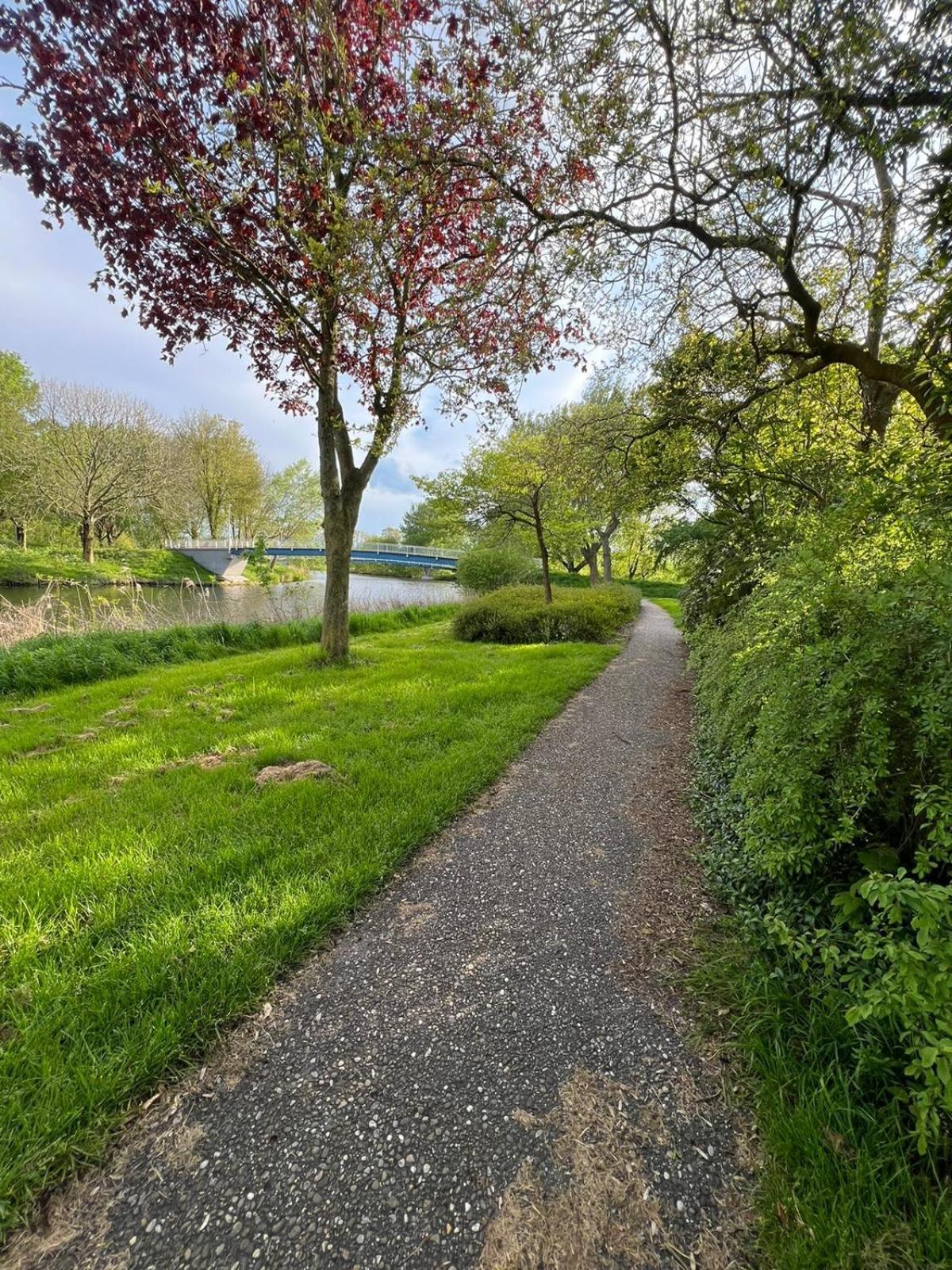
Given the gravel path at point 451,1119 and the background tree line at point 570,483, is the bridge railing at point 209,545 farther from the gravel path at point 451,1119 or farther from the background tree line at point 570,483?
the gravel path at point 451,1119

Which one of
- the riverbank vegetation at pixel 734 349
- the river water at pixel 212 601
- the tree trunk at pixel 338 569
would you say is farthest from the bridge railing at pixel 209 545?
the riverbank vegetation at pixel 734 349

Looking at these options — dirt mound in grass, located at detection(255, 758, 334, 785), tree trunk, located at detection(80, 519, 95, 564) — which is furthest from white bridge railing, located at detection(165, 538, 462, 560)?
dirt mound in grass, located at detection(255, 758, 334, 785)

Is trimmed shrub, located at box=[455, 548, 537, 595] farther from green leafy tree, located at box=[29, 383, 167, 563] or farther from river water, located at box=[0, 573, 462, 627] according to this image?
green leafy tree, located at box=[29, 383, 167, 563]

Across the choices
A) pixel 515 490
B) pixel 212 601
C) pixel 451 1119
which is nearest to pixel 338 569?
pixel 515 490

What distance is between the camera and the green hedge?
6.28 m

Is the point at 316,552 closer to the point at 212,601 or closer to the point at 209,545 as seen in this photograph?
the point at 209,545

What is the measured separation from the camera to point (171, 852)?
2576mm

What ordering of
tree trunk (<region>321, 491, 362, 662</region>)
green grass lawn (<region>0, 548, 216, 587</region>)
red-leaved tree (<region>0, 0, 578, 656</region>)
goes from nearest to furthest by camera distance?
red-leaved tree (<region>0, 0, 578, 656</region>)
tree trunk (<region>321, 491, 362, 662</region>)
green grass lawn (<region>0, 548, 216, 587</region>)

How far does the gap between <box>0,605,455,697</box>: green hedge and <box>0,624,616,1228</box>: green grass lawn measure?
1.01 m

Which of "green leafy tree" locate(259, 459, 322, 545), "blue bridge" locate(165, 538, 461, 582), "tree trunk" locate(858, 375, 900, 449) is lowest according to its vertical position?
"tree trunk" locate(858, 375, 900, 449)

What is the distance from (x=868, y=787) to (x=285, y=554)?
32399 mm

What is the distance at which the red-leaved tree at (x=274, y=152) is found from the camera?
3.37 m

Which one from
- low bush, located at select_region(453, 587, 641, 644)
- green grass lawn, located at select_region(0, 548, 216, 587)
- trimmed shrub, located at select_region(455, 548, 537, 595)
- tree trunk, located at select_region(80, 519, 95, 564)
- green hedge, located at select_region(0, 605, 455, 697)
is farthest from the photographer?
tree trunk, located at select_region(80, 519, 95, 564)

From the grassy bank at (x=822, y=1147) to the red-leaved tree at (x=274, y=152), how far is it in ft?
16.1
